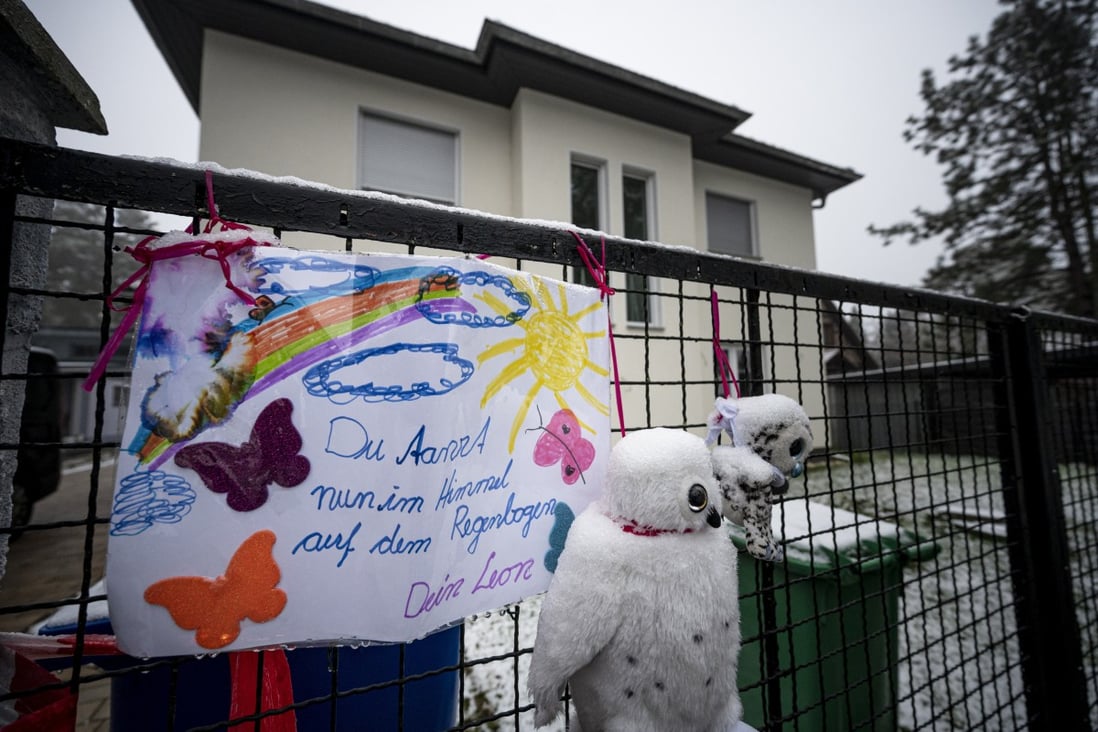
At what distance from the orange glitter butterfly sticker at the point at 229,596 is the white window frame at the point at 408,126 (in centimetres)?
404

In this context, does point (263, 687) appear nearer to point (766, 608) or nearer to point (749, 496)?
point (749, 496)

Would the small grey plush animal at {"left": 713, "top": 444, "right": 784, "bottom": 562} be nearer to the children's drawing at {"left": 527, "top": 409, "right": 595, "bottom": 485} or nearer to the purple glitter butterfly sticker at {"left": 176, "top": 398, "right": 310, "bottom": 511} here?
the children's drawing at {"left": 527, "top": 409, "right": 595, "bottom": 485}

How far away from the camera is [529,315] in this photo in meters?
0.76

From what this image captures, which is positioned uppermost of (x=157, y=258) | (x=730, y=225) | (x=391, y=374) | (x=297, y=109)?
(x=297, y=109)

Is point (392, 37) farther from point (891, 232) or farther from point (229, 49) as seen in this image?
point (891, 232)

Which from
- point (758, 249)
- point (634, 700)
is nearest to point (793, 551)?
point (634, 700)

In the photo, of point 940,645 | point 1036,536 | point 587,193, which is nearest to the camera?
point 1036,536

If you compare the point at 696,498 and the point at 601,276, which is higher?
the point at 601,276

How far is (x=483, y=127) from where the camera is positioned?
15.4ft

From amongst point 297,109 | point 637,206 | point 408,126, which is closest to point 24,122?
point 297,109

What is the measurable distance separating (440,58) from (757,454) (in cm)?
462

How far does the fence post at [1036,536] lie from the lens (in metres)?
1.52

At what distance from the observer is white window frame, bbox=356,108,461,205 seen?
165 inches

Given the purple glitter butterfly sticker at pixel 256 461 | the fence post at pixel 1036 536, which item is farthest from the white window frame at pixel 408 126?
the fence post at pixel 1036 536
